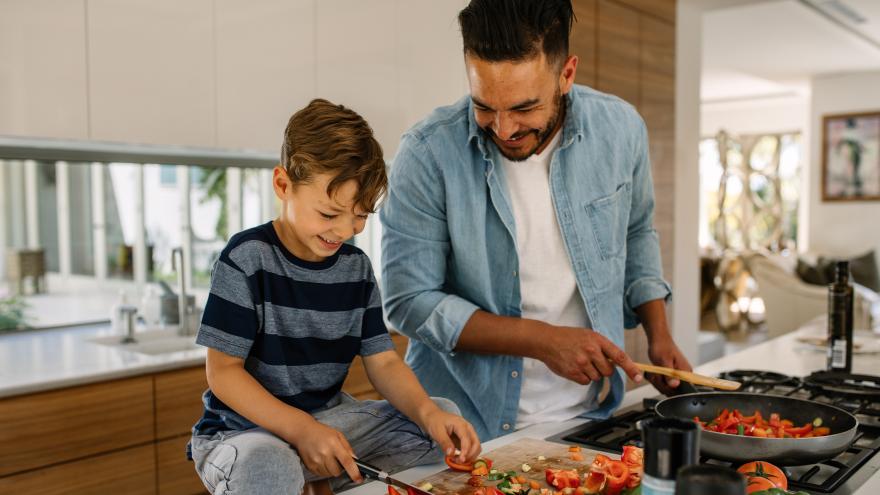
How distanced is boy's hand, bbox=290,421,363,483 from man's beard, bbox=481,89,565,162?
66 centimetres

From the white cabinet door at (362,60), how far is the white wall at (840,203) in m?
6.29

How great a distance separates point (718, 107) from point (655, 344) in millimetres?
9717

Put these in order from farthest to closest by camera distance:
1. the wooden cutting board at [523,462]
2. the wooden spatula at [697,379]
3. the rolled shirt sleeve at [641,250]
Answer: the rolled shirt sleeve at [641,250] → the wooden spatula at [697,379] → the wooden cutting board at [523,462]

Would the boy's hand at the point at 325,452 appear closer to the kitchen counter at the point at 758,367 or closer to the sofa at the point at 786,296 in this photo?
the kitchen counter at the point at 758,367

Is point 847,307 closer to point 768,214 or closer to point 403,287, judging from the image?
point 403,287

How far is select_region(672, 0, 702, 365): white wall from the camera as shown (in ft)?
16.5

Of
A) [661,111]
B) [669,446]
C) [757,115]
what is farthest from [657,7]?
[757,115]

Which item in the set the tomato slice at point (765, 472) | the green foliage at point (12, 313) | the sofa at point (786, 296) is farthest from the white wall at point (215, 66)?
the sofa at point (786, 296)

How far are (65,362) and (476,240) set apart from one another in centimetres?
168

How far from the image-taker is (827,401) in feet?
5.62

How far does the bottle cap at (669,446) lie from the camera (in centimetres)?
70

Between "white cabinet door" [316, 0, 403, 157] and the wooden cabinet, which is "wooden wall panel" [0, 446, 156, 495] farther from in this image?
"white cabinet door" [316, 0, 403, 157]

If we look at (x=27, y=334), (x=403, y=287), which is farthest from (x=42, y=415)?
(x=403, y=287)

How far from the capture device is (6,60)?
2.47 metres
